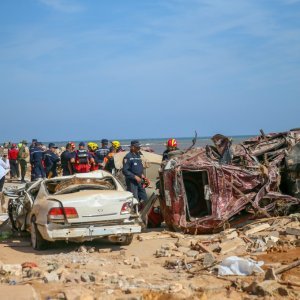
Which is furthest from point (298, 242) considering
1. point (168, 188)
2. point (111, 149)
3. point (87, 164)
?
point (111, 149)

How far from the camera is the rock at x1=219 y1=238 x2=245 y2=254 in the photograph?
8664 mm

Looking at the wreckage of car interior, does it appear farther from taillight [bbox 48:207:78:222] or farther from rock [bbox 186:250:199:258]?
taillight [bbox 48:207:78:222]

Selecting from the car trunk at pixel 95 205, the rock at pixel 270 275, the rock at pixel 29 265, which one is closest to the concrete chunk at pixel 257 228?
the car trunk at pixel 95 205

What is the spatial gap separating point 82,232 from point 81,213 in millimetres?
322

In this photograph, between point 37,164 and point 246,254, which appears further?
point 37,164

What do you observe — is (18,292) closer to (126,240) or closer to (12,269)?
(12,269)

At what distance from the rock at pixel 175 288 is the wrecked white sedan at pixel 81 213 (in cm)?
263

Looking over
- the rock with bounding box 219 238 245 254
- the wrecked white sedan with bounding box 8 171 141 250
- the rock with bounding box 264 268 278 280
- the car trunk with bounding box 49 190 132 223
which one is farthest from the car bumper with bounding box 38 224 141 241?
→ the rock with bounding box 264 268 278 280

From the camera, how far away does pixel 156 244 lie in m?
9.79

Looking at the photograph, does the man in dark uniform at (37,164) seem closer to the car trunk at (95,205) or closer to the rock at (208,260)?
the car trunk at (95,205)

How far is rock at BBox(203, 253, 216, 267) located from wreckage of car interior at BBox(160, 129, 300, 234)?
8.99ft

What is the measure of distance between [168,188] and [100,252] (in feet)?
7.47

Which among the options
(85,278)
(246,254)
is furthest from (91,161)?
(85,278)

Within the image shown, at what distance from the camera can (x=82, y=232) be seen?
882 centimetres
